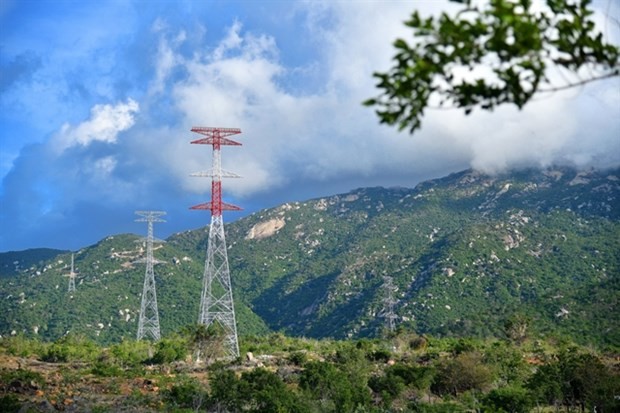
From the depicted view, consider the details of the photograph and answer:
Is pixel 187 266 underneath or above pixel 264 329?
above

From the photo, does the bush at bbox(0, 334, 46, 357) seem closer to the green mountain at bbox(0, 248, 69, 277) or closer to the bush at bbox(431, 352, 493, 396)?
the bush at bbox(431, 352, 493, 396)

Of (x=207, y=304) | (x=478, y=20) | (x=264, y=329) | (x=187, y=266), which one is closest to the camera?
(x=478, y=20)

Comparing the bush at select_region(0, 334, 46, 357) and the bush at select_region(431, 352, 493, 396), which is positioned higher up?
the bush at select_region(0, 334, 46, 357)

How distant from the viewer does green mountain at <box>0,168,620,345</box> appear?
84.4 meters

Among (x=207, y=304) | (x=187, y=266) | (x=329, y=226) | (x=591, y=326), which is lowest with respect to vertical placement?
(x=591, y=326)

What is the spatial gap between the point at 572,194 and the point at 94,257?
94.7 m

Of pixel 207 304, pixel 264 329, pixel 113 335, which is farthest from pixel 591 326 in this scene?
pixel 113 335

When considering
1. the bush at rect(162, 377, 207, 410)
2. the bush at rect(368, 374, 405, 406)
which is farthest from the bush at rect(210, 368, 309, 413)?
the bush at rect(368, 374, 405, 406)

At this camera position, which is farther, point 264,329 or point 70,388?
point 264,329

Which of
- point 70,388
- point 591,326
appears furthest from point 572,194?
point 70,388

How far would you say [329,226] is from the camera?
14425 cm

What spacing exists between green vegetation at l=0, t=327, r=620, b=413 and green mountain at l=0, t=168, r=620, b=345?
27.7m

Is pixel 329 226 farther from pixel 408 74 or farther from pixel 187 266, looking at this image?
pixel 408 74

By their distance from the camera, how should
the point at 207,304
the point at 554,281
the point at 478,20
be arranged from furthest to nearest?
the point at 554,281
the point at 207,304
the point at 478,20
